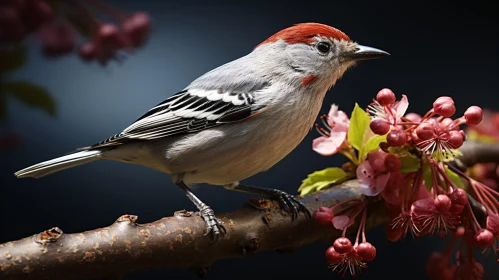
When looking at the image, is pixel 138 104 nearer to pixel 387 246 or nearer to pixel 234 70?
pixel 234 70

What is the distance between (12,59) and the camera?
1092mm

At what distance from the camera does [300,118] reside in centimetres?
85

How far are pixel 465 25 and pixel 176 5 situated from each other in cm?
77

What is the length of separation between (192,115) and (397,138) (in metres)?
0.34

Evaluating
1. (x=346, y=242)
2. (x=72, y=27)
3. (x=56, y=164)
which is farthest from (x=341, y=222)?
(x=72, y=27)

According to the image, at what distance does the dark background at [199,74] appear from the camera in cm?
114

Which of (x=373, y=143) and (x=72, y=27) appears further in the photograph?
(x=72, y=27)

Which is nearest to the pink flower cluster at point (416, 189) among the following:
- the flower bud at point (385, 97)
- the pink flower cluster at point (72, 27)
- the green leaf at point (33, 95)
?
the flower bud at point (385, 97)

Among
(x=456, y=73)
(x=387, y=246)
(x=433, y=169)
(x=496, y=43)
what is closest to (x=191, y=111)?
(x=433, y=169)

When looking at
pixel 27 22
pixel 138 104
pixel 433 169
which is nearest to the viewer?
pixel 433 169

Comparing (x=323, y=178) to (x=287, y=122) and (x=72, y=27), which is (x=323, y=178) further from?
(x=72, y=27)

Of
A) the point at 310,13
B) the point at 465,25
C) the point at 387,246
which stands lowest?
the point at 387,246

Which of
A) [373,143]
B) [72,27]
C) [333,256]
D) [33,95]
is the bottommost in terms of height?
[333,256]

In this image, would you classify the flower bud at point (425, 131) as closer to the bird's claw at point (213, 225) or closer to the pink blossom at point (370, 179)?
the pink blossom at point (370, 179)
